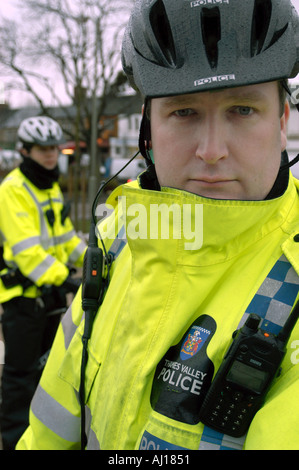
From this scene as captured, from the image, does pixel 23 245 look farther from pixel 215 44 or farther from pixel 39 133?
pixel 215 44

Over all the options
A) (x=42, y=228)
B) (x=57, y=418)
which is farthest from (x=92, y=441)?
(x=42, y=228)

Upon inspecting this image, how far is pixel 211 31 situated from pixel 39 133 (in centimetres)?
324

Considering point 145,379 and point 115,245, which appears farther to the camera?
point 115,245

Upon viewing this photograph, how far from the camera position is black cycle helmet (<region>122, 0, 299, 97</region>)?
115cm

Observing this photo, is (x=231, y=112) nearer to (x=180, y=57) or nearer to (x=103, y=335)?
(x=180, y=57)

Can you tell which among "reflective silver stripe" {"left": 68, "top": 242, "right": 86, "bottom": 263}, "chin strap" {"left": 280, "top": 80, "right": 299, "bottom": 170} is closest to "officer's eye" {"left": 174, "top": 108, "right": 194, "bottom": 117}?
"chin strap" {"left": 280, "top": 80, "right": 299, "bottom": 170}

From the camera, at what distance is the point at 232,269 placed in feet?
3.82

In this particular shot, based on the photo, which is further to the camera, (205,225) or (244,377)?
(205,225)

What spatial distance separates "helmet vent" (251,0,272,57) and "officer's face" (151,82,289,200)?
4.5 inches

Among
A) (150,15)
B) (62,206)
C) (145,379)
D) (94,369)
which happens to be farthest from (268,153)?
(62,206)

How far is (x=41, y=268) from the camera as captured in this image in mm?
3689

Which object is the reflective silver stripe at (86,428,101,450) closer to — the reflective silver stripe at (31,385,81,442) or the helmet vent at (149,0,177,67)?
the reflective silver stripe at (31,385,81,442)

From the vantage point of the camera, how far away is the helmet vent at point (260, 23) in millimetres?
Answer: 1200

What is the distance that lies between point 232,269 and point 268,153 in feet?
1.06
